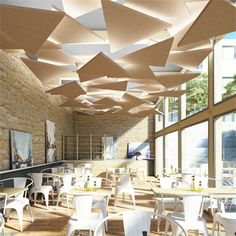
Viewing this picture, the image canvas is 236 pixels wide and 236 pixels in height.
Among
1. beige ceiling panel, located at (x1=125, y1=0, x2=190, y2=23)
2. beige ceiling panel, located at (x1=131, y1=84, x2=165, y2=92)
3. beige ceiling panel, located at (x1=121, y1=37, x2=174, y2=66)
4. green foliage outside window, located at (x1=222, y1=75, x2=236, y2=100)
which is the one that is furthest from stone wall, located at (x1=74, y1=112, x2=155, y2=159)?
beige ceiling panel, located at (x1=125, y1=0, x2=190, y2=23)

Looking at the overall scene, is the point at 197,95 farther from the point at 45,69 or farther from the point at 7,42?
the point at 7,42

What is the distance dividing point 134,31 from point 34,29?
1225 millimetres

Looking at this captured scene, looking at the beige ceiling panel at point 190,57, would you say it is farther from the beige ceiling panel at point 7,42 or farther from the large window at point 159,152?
the large window at point 159,152

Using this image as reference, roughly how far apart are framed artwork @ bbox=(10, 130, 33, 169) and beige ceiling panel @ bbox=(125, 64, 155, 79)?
3.03 m

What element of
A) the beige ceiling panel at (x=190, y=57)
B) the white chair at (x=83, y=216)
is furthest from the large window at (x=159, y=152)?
the white chair at (x=83, y=216)

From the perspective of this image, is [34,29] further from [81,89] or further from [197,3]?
[81,89]

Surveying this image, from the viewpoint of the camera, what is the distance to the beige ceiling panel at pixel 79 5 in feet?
13.9

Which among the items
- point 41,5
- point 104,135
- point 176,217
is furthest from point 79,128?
point 176,217

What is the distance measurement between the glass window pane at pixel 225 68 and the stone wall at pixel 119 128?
10439 mm

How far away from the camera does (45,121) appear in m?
11.0

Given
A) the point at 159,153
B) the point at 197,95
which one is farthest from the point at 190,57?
the point at 159,153

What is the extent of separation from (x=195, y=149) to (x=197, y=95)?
5.85ft

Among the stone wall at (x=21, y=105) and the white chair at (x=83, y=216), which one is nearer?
the white chair at (x=83, y=216)

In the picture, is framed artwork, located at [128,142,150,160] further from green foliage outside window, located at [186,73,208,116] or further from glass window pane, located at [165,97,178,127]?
green foliage outside window, located at [186,73,208,116]
